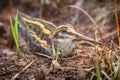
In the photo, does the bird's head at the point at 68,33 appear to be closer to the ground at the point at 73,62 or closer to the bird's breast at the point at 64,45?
the bird's breast at the point at 64,45

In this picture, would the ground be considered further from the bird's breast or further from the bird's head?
the bird's head

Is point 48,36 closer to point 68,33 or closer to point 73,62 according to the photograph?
point 68,33

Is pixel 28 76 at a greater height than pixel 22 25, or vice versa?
pixel 22 25

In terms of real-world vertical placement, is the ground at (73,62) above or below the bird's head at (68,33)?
below

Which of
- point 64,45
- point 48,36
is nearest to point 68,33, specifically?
point 64,45

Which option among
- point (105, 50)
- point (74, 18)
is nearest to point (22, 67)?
point (105, 50)

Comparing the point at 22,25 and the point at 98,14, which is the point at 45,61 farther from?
the point at 98,14

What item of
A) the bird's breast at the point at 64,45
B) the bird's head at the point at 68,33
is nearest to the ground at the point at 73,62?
the bird's breast at the point at 64,45

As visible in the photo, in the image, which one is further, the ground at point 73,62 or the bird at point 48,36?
the bird at point 48,36
